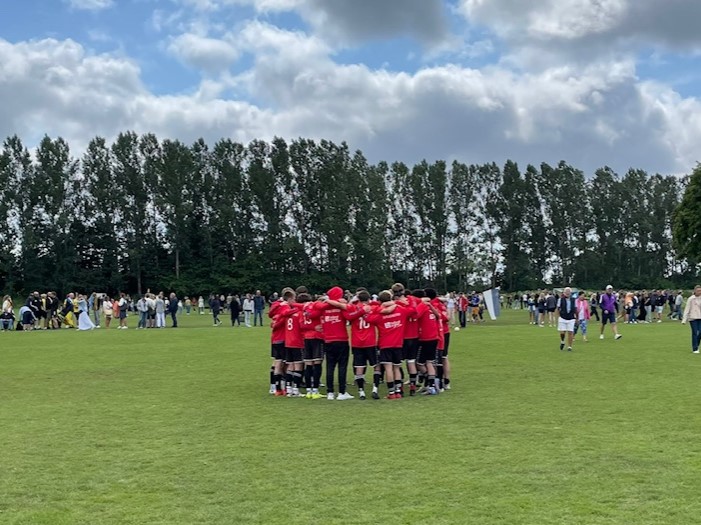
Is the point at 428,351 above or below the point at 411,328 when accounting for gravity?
below

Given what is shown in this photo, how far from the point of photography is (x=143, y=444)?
855 centimetres

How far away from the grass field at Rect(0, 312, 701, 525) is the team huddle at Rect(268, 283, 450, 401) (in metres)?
0.56

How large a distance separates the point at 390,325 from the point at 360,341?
1.95ft

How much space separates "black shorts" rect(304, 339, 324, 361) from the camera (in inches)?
499

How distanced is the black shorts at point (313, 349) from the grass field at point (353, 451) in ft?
2.97

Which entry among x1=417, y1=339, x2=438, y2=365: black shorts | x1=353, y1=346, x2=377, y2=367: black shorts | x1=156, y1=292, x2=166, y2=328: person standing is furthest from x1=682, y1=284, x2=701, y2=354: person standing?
x1=156, y1=292, x2=166, y2=328: person standing

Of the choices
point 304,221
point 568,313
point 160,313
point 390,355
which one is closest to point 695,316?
point 568,313

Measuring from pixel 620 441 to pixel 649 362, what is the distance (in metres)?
9.62

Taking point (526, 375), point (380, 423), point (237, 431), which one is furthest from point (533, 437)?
point (526, 375)

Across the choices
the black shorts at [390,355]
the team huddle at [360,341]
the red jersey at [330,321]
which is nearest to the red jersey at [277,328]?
the team huddle at [360,341]

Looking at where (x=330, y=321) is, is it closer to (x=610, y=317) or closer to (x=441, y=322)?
(x=441, y=322)

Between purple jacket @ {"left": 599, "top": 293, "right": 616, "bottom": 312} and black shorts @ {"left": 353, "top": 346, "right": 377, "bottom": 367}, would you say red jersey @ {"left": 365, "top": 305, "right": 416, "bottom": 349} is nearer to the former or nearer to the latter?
black shorts @ {"left": 353, "top": 346, "right": 377, "bottom": 367}

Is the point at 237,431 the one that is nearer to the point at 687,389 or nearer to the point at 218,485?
the point at 218,485

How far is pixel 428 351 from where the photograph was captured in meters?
12.8
